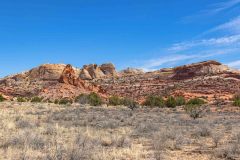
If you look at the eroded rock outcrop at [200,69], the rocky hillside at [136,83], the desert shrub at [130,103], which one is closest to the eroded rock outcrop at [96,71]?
the rocky hillside at [136,83]

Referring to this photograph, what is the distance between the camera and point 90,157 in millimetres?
9984

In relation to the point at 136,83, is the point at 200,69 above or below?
above

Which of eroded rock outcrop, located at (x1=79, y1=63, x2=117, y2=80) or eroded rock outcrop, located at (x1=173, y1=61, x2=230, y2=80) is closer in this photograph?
eroded rock outcrop, located at (x1=173, y1=61, x2=230, y2=80)

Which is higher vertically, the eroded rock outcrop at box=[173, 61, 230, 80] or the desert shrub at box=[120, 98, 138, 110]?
the eroded rock outcrop at box=[173, 61, 230, 80]

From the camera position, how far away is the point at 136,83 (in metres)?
89.4

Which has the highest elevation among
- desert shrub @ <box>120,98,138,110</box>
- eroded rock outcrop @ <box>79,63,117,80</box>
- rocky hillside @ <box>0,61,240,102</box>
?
eroded rock outcrop @ <box>79,63,117,80</box>

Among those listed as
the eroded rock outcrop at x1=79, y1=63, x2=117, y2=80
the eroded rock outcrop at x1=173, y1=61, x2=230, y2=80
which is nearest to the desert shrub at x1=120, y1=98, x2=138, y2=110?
the eroded rock outcrop at x1=173, y1=61, x2=230, y2=80

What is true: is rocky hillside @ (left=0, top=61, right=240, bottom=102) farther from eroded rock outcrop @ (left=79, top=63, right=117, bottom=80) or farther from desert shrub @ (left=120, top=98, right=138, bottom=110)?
desert shrub @ (left=120, top=98, right=138, bottom=110)

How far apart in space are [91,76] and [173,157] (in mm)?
106047

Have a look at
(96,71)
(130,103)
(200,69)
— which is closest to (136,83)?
(200,69)

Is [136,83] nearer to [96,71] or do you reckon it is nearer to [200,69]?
[200,69]

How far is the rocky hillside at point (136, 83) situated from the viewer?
6819cm

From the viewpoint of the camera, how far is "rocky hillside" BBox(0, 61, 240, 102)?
68188 millimetres

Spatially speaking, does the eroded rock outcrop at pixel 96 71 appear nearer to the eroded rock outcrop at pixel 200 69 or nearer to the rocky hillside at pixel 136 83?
the rocky hillside at pixel 136 83
